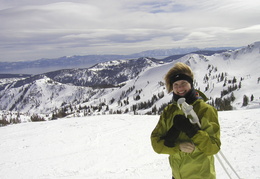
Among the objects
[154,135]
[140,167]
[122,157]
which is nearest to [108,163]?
[122,157]

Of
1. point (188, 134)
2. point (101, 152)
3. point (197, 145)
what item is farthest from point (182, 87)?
point (101, 152)

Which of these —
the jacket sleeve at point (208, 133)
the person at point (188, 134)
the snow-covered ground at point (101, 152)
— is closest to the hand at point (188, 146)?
the person at point (188, 134)

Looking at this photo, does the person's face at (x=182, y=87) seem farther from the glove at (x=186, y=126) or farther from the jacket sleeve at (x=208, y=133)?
the glove at (x=186, y=126)

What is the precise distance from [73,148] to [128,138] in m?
4.91

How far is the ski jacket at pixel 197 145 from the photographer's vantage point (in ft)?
9.31

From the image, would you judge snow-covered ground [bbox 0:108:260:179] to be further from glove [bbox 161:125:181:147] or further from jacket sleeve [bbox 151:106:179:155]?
glove [bbox 161:125:181:147]

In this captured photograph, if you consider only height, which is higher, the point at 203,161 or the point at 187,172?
the point at 203,161

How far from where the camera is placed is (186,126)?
2822 mm

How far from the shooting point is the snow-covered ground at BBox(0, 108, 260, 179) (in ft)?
30.7

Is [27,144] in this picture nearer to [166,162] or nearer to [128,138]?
[128,138]

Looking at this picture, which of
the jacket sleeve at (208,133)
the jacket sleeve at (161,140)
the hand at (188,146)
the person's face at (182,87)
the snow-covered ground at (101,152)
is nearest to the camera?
the jacket sleeve at (208,133)

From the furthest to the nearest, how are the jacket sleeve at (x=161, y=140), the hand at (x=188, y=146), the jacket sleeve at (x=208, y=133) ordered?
the jacket sleeve at (x=161, y=140), the hand at (x=188, y=146), the jacket sleeve at (x=208, y=133)

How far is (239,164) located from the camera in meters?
8.23

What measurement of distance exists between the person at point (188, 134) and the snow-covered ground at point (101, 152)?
508 cm
